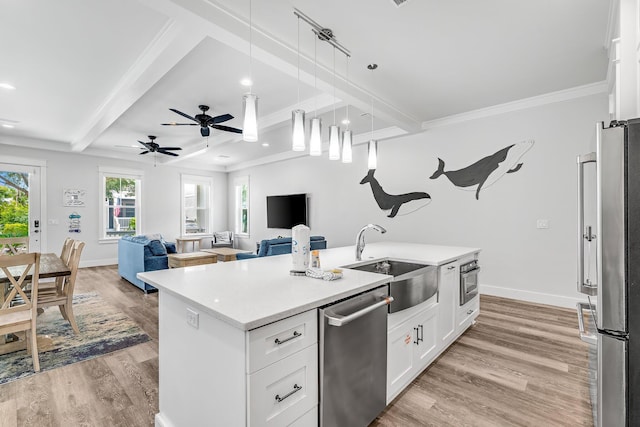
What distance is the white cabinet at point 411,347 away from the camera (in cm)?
190

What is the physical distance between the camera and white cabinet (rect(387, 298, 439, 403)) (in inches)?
74.7

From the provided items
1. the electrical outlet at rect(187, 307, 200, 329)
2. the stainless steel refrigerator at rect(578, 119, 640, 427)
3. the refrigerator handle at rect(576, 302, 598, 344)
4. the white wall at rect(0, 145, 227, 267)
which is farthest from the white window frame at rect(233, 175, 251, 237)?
the stainless steel refrigerator at rect(578, 119, 640, 427)

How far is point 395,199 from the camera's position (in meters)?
5.46

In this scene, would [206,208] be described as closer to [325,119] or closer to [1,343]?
[325,119]

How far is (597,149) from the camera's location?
4.11 feet

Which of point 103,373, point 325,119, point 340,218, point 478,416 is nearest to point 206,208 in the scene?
point 340,218

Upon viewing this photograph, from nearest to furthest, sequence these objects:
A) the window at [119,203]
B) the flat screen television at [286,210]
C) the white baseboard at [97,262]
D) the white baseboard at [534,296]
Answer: the white baseboard at [534,296], the white baseboard at [97,262], the flat screen television at [286,210], the window at [119,203]

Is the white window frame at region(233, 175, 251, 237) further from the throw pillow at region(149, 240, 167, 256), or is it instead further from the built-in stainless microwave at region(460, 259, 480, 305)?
the built-in stainless microwave at region(460, 259, 480, 305)

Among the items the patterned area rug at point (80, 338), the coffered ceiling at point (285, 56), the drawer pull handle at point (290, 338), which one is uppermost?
the coffered ceiling at point (285, 56)

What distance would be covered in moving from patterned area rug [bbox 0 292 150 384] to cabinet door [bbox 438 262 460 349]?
112 inches

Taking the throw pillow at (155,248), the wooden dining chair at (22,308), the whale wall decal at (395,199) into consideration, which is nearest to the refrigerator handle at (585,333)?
the whale wall decal at (395,199)

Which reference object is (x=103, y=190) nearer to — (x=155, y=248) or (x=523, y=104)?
(x=155, y=248)

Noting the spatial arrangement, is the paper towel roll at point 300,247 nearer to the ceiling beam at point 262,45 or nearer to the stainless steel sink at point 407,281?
the stainless steel sink at point 407,281

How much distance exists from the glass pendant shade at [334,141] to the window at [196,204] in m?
7.20
